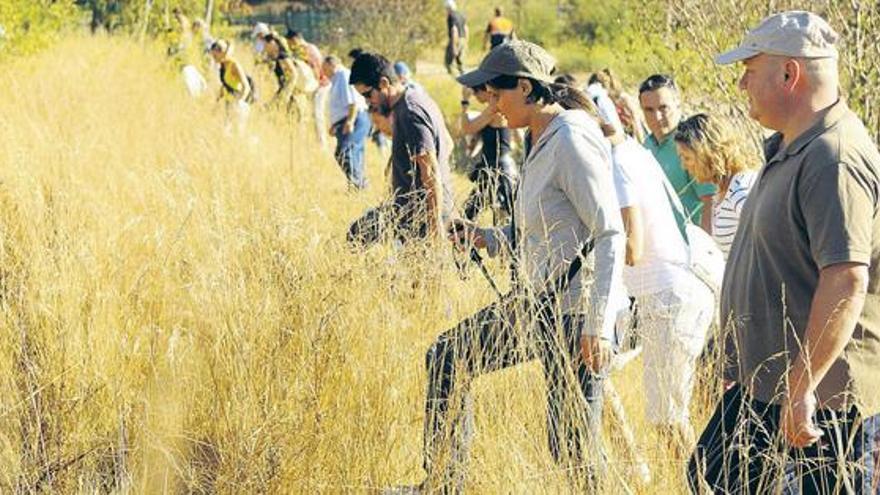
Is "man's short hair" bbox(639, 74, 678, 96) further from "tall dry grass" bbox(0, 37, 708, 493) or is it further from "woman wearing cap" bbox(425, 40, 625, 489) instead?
"woman wearing cap" bbox(425, 40, 625, 489)

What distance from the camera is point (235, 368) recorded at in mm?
5297

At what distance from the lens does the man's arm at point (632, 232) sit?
5.32 metres

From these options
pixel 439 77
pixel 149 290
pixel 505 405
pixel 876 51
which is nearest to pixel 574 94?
pixel 505 405

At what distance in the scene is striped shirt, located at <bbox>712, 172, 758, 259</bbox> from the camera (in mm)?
5833

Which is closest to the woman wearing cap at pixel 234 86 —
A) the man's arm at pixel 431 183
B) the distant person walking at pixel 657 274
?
the man's arm at pixel 431 183

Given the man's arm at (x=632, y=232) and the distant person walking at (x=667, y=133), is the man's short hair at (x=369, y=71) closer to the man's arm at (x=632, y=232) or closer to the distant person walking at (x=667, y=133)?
the distant person walking at (x=667, y=133)

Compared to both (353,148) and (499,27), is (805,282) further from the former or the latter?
(499,27)

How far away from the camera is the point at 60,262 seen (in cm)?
626

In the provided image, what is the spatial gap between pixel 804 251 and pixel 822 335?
230 millimetres

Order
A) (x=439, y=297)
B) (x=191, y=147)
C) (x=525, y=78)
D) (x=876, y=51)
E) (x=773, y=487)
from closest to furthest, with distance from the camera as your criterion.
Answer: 1. (x=773, y=487)
2. (x=525, y=78)
3. (x=439, y=297)
4. (x=876, y=51)
5. (x=191, y=147)

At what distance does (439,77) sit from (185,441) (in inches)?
1236

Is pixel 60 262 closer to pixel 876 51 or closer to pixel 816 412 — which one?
pixel 816 412

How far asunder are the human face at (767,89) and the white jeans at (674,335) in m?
1.20

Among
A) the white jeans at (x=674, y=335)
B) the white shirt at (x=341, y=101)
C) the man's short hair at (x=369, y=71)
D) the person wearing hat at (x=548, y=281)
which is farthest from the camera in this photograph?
the white shirt at (x=341, y=101)
